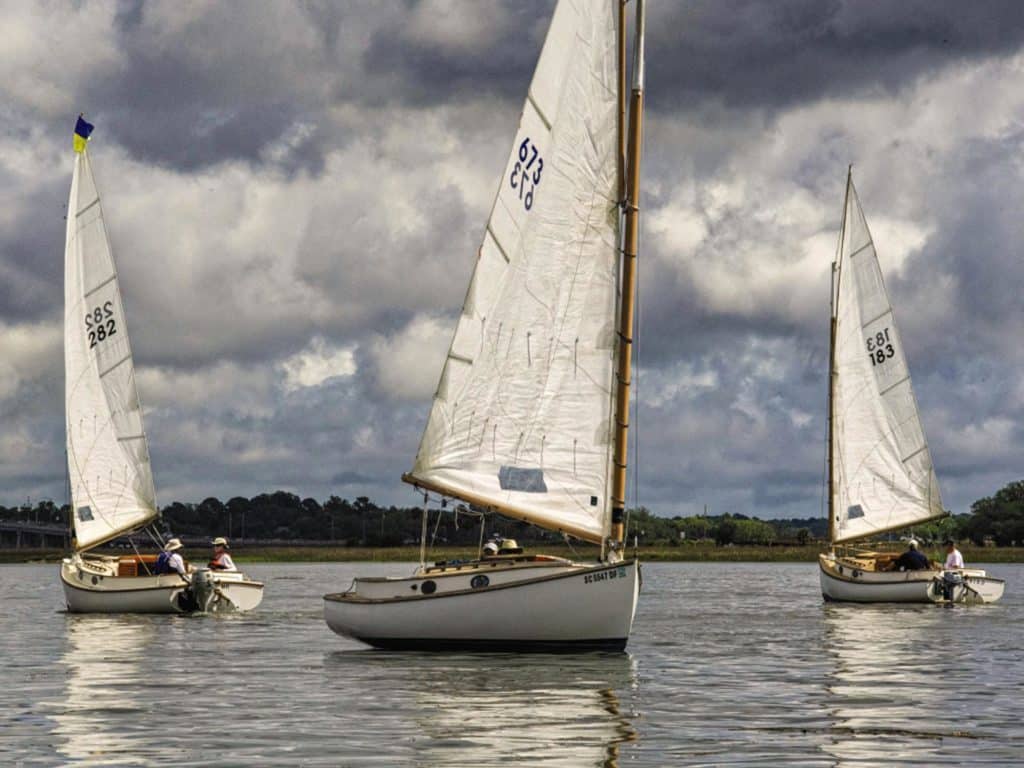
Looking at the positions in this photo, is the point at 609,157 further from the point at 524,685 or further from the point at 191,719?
the point at 191,719

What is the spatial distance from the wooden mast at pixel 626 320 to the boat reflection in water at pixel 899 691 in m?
5.90

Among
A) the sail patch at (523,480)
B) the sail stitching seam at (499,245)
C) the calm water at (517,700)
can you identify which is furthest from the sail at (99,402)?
the sail patch at (523,480)

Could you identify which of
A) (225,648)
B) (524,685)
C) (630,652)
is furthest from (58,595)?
(524,685)

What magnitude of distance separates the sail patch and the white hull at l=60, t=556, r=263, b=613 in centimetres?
2300

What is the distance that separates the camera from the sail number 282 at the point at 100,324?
63969 millimetres

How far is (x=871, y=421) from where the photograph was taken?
243ft

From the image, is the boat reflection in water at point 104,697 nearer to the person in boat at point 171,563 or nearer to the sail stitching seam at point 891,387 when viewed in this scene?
the person in boat at point 171,563

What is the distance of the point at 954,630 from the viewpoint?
49.8m

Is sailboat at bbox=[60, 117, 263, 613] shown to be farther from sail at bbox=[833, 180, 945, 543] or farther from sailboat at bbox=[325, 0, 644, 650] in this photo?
sail at bbox=[833, 180, 945, 543]

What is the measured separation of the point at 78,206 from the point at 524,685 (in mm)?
39846

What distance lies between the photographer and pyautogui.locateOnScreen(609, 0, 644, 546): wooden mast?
37.4 meters

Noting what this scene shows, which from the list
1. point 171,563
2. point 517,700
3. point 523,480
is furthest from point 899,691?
point 171,563

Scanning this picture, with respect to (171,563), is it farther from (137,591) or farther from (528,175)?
(528,175)

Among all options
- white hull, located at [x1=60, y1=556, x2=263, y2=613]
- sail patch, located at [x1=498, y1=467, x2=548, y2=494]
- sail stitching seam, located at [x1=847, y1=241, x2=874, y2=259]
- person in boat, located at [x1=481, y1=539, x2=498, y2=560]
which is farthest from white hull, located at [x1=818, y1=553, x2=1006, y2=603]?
sail patch, located at [x1=498, y1=467, x2=548, y2=494]
